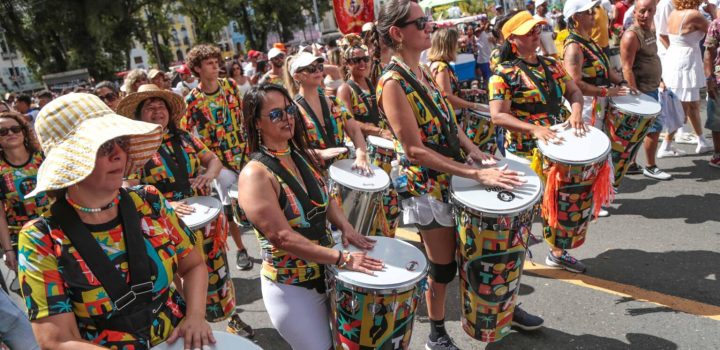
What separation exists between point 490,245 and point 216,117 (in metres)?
3.12

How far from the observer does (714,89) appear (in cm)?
614

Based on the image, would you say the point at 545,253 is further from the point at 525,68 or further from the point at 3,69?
the point at 3,69

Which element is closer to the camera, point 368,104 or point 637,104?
point 637,104

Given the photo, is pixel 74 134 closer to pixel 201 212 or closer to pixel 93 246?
pixel 93 246

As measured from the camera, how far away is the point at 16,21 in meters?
35.6

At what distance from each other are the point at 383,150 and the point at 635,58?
3.26 m

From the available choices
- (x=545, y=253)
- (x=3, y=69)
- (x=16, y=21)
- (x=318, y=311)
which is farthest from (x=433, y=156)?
(x=3, y=69)

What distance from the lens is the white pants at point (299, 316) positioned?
246 cm

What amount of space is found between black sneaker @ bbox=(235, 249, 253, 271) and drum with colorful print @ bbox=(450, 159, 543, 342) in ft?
9.05

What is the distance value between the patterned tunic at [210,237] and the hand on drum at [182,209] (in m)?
0.15

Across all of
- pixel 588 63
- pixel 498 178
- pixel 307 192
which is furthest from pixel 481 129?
pixel 307 192

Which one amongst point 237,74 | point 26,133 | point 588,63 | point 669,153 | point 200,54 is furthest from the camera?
point 237,74

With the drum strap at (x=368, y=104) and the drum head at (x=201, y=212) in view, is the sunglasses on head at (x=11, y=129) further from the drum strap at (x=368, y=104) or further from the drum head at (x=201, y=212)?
the drum strap at (x=368, y=104)

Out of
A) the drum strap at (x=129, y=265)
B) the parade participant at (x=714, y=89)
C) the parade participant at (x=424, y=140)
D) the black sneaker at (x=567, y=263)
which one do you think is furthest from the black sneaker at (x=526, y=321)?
the parade participant at (x=714, y=89)
